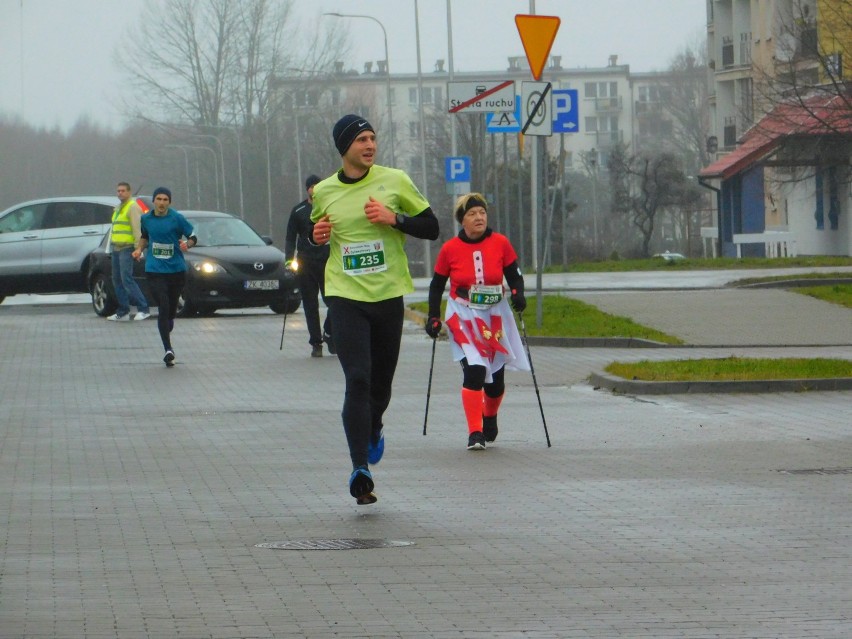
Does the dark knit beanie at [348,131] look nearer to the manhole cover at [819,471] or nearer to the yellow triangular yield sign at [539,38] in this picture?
the manhole cover at [819,471]

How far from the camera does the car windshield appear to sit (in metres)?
27.5

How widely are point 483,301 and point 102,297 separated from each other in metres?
16.6

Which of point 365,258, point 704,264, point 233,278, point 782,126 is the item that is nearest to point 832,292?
point 782,126

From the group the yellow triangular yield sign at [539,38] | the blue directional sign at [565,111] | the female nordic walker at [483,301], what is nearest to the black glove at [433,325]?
the female nordic walker at [483,301]

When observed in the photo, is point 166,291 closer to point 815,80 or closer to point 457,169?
point 457,169

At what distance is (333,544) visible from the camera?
778 cm

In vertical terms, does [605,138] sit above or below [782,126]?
above

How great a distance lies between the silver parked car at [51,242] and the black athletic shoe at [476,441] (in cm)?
2024

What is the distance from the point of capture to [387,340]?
9.16 metres

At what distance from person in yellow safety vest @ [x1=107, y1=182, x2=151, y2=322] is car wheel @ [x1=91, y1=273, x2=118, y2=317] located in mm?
840

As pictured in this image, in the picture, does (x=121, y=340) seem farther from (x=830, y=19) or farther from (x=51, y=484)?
(x=830, y=19)

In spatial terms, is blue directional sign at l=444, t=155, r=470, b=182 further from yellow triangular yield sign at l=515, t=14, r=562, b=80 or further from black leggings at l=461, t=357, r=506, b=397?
black leggings at l=461, t=357, r=506, b=397

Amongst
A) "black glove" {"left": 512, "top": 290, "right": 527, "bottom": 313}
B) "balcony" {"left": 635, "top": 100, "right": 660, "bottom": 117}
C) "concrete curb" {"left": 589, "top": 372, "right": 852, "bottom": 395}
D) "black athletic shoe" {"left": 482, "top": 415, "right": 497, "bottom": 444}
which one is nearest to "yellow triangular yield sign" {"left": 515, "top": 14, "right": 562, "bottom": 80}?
"concrete curb" {"left": 589, "top": 372, "right": 852, "bottom": 395}

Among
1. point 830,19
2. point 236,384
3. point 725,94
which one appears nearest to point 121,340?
point 236,384
